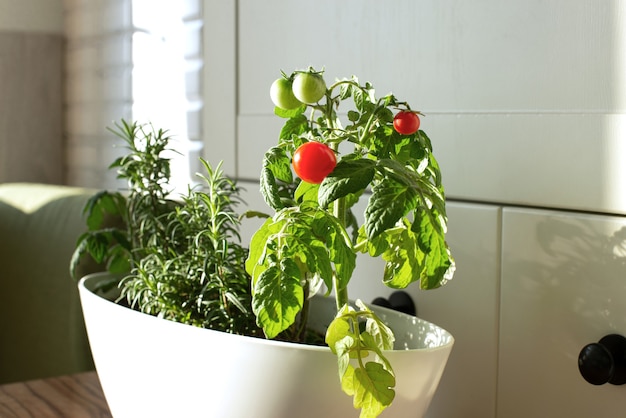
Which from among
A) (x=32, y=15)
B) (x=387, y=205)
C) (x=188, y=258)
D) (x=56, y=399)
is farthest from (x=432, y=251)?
(x=32, y=15)

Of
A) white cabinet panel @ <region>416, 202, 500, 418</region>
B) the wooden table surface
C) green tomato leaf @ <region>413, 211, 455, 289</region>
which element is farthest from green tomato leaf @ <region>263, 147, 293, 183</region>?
the wooden table surface

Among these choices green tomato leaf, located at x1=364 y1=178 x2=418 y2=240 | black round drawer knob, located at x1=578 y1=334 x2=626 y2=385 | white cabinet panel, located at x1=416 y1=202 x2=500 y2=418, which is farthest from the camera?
white cabinet panel, located at x1=416 y1=202 x2=500 y2=418

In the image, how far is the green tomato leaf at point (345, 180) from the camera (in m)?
0.49

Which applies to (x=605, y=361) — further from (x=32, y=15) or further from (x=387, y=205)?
(x=32, y=15)

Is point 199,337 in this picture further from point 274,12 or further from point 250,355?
point 274,12

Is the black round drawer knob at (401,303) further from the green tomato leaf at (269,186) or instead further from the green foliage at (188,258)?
the green tomato leaf at (269,186)

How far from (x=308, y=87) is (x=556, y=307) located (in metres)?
0.33

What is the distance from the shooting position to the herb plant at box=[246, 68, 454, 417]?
0.50 m

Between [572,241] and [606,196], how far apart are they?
5cm

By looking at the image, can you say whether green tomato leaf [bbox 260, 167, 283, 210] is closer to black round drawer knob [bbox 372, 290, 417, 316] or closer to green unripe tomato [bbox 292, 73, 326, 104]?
green unripe tomato [bbox 292, 73, 326, 104]

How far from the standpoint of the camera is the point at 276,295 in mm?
534

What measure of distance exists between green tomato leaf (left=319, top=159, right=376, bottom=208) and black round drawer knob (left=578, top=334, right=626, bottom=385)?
0.87ft

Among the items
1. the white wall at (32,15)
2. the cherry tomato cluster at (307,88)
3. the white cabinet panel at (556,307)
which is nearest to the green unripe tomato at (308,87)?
the cherry tomato cluster at (307,88)

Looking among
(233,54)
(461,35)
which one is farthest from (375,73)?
(233,54)
